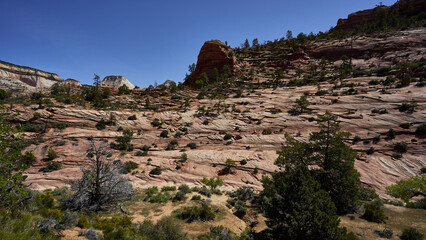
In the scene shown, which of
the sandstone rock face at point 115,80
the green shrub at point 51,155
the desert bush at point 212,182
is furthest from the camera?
the sandstone rock face at point 115,80

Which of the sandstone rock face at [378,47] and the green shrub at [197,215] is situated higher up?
the sandstone rock face at [378,47]

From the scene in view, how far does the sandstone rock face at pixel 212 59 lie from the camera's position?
71.9m

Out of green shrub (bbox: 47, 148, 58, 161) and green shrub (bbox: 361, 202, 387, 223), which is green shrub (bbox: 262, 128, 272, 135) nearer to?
green shrub (bbox: 361, 202, 387, 223)

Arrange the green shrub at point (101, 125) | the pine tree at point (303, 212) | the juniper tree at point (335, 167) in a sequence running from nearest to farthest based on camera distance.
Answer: the pine tree at point (303, 212), the juniper tree at point (335, 167), the green shrub at point (101, 125)

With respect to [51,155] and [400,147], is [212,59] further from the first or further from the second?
[400,147]

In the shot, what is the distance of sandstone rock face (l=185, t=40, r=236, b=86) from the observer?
236 feet

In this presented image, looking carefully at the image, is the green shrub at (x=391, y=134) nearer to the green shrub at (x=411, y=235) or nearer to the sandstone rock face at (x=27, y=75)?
the green shrub at (x=411, y=235)

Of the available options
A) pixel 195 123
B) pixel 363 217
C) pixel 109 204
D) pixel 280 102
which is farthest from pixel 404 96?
pixel 109 204

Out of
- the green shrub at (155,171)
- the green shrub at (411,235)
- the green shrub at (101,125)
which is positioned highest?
the green shrub at (101,125)

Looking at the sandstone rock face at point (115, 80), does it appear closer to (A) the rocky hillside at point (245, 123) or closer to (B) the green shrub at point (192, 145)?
(A) the rocky hillside at point (245, 123)

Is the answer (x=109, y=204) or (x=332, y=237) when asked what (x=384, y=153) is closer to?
(x=332, y=237)

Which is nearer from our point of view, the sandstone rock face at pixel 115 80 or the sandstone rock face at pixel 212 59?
the sandstone rock face at pixel 212 59

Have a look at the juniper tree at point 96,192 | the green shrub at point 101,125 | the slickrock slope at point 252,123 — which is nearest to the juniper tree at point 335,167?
the slickrock slope at point 252,123

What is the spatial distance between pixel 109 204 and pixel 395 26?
10889cm
